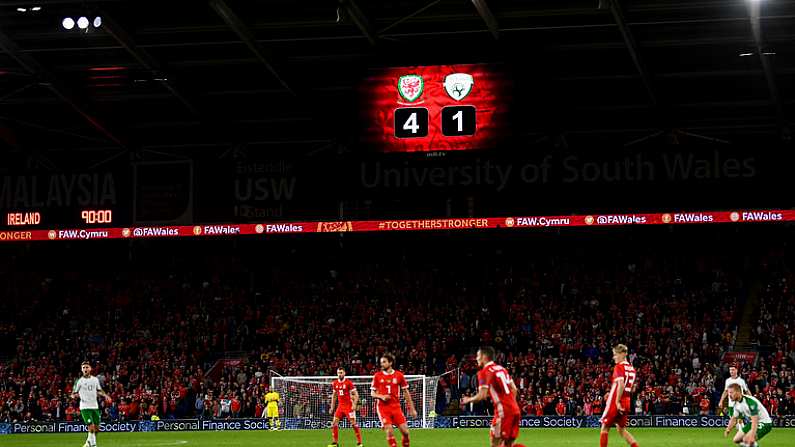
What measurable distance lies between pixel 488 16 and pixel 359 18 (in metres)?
3.49

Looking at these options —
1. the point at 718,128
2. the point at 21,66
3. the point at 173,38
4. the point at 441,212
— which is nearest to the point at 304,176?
the point at 441,212

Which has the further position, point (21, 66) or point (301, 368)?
point (301, 368)

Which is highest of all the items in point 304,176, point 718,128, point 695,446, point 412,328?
point 718,128

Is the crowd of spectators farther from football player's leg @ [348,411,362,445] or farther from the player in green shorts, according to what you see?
the player in green shorts

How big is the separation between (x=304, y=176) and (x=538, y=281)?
55.9 feet

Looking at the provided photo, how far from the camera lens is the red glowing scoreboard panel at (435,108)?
99.2 feet

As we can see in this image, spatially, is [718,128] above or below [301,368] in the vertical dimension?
above

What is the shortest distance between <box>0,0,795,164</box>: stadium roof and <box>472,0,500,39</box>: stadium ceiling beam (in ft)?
0.18

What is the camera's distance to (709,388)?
37844 millimetres

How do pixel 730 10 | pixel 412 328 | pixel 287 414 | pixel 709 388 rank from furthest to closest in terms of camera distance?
pixel 412 328, pixel 287 414, pixel 709 388, pixel 730 10

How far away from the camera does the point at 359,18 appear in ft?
104

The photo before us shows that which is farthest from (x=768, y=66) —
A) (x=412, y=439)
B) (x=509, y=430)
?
(x=509, y=430)

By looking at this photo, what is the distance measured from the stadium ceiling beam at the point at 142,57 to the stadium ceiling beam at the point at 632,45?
13.1 m

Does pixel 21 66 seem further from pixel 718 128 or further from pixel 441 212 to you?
pixel 718 128
